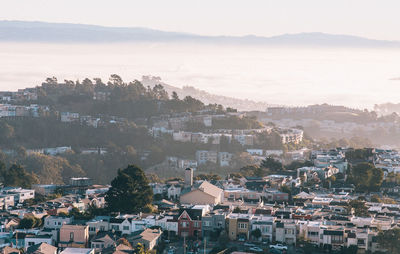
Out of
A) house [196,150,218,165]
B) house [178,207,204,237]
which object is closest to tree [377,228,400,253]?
house [178,207,204,237]

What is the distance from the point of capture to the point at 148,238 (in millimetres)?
23375

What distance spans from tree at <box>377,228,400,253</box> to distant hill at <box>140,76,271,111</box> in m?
56.5

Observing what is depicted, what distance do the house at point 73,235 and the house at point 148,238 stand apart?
3.75 ft

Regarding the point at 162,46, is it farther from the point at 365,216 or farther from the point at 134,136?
the point at 365,216

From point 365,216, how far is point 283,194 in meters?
3.75

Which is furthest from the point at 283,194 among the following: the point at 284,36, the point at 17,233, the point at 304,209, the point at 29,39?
the point at 284,36

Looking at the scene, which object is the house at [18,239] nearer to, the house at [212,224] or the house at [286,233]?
the house at [212,224]

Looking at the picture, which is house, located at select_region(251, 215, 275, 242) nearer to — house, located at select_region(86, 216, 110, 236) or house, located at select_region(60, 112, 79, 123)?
house, located at select_region(86, 216, 110, 236)

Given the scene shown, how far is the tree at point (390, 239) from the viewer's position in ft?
74.0

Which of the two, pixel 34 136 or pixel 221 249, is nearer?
pixel 221 249

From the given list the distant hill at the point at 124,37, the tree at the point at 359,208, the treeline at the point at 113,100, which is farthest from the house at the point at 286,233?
the distant hill at the point at 124,37

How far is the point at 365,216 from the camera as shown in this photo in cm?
2584

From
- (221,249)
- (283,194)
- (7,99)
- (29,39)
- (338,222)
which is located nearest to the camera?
(221,249)

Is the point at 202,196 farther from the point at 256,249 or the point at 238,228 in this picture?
the point at 256,249
